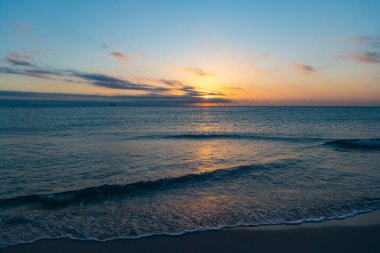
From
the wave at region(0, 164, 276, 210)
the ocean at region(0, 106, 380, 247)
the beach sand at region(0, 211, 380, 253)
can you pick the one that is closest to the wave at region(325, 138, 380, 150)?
the ocean at region(0, 106, 380, 247)

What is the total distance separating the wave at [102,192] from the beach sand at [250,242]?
305 cm

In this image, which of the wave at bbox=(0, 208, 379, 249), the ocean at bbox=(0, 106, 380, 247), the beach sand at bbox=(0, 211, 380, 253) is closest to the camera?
the beach sand at bbox=(0, 211, 380, 253)

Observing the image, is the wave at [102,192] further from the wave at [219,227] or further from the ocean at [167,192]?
the wave at [219,227]

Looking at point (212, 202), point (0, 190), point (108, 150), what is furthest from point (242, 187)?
point (108, 150)

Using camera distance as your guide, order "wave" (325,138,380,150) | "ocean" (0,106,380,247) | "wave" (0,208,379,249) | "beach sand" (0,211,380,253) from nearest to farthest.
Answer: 1. "beach sand" (0,211,380,253)
2. "wave" (0,208,379,249)
3. "ocean" (0,106,380,247)
4. "wave" (325,138,380,150)

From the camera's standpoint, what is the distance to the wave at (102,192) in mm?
9586

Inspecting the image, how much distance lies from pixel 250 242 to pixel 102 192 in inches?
254

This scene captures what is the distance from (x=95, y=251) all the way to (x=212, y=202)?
4527 mm

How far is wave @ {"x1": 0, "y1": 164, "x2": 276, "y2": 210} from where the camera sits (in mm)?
9586

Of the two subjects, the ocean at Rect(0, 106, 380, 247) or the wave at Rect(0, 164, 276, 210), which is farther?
the wave at Rect(0, 164, 276, 210)

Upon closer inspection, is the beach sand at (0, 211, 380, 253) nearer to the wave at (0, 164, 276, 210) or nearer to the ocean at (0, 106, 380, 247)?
the ocean at (0, 106, 380, 247)

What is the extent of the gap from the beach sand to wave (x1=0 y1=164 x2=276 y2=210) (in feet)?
10.0

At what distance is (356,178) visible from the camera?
502 inches

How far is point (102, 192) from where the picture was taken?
35.5ft
